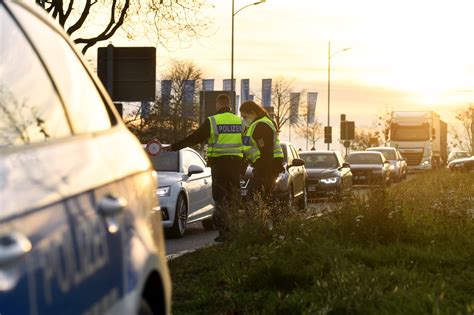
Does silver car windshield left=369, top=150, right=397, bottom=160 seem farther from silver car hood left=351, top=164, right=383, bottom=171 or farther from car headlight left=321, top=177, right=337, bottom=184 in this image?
car headlight left=321, top=177, right=337, bottom=184

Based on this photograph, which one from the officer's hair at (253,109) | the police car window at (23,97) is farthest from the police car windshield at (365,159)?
the police car window at (23,97)

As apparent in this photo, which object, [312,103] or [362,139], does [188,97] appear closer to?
[312,103]

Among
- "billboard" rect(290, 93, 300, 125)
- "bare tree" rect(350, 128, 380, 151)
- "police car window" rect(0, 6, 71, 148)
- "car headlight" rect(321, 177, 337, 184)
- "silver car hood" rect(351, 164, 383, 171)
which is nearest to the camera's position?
"police car window" rect(0, 6, 71, 148)

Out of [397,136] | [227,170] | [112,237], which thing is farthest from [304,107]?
[112,237]

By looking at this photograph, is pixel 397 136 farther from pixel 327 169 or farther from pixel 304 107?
pixel 304 107

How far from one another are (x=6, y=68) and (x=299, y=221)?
8.65 m

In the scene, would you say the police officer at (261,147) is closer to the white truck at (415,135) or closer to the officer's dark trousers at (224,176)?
the officer's dark trousers at (224,176)

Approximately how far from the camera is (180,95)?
90500 mm

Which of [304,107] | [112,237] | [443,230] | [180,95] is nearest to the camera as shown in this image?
[112,237]

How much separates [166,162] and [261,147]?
2.15 metres

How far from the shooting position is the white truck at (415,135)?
2299 inches

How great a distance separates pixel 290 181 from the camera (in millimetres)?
20281

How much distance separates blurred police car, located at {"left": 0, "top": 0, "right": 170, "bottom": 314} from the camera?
87.2 inches

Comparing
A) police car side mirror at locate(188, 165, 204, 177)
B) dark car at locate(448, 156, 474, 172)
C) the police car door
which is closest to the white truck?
dark car at locate(448, 156, 474, 172)
